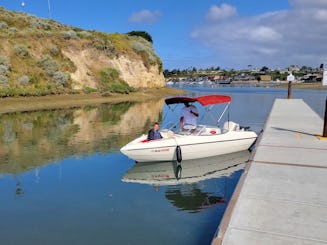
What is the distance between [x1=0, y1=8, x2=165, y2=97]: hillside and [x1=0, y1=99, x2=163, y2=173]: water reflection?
15846 mm

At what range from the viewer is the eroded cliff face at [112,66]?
5481cm

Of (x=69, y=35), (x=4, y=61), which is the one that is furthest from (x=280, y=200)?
(x=69, y=35)

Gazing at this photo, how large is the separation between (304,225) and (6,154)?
1400cm

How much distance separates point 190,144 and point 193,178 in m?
1.74

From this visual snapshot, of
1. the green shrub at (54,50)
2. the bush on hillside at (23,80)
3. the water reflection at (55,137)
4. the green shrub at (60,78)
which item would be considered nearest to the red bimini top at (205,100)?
the water reflection at (55,137)

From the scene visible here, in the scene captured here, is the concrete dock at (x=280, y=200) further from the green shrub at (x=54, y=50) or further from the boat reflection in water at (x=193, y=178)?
the green shrub at (x=54, y=50)

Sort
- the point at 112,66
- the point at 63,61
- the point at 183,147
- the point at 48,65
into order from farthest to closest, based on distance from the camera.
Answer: the point at 112,66
the point at 63,61
the point at 48,65
the point at 183,147

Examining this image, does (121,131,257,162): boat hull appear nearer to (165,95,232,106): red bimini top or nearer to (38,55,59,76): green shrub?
(165,95,232,106): red bimini top

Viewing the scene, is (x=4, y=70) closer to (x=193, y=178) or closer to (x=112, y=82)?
(x=112, y=82)

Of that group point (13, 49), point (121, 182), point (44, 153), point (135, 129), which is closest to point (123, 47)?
point (13, 49)

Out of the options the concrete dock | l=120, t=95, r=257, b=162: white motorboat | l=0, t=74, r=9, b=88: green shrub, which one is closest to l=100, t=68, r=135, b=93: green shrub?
l=0, t=74, r=9, b=88: green shrub

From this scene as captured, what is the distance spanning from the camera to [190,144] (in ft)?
44.3

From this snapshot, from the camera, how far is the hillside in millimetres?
44491

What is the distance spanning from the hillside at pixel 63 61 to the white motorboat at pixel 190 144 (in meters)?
30.5
